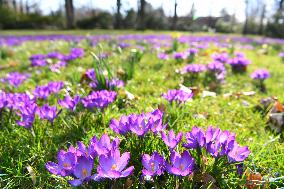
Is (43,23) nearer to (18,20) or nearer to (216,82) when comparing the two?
(18,20)

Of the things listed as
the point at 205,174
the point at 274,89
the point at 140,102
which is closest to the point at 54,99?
the point at 140,102

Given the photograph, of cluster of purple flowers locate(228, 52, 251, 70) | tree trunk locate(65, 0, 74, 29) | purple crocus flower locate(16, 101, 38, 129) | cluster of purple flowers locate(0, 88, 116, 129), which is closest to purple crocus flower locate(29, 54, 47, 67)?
cluster of purple flowers locate(0, 88, 116, 129)

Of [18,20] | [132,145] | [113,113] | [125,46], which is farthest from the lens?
[18,20]

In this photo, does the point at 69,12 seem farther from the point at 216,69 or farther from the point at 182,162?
the point at 182,162

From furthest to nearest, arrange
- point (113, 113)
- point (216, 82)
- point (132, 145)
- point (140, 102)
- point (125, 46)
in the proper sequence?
point (125, 46) → point (216, 82) → point (140, 102) → point (113, 113) → point (132, 145)

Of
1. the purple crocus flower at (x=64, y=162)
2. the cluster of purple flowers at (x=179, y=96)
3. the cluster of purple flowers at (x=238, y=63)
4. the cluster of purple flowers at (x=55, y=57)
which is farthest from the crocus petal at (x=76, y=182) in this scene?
the cluster of purple flowers at (x=238, y=63)

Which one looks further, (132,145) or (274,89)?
(274,89)

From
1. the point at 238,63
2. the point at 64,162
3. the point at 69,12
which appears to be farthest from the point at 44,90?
the point at 69,12

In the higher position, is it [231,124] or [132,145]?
[132,145]

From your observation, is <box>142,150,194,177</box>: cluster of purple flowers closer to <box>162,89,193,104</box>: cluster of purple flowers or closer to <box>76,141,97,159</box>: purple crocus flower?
<box>76,141,97,159</box>: purple crocus flower
